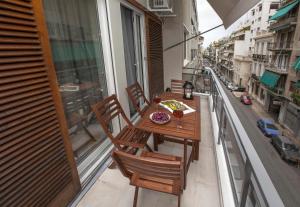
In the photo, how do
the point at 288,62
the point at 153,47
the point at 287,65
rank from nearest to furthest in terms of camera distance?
1. the point at 153,47
2. the point at 288,62
3. the point at 287,65

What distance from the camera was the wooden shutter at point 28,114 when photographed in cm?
92

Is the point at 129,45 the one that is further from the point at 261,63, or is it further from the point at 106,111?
the point at 261,63

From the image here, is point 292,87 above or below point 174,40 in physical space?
below

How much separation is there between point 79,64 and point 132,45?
148cm

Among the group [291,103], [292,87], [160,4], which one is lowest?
[291,103]

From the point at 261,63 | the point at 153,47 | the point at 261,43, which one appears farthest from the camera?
the point at 261,43

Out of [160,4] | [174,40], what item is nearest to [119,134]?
[160,4]

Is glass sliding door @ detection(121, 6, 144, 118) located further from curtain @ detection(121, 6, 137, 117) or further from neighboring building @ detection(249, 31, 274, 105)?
neighboring building @ detection(249, 31, 274, 105)

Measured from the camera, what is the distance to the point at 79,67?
5.85ft

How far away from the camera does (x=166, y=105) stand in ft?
6.83

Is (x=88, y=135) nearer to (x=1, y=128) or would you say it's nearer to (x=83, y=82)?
(x=83, y=82)

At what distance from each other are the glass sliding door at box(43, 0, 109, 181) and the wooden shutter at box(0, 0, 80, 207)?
1.25 feet

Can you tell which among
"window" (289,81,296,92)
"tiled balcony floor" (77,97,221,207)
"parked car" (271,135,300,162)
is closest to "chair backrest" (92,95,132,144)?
"tiled balcony floor" (77,97,221,207)

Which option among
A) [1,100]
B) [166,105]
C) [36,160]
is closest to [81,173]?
[36,160]
